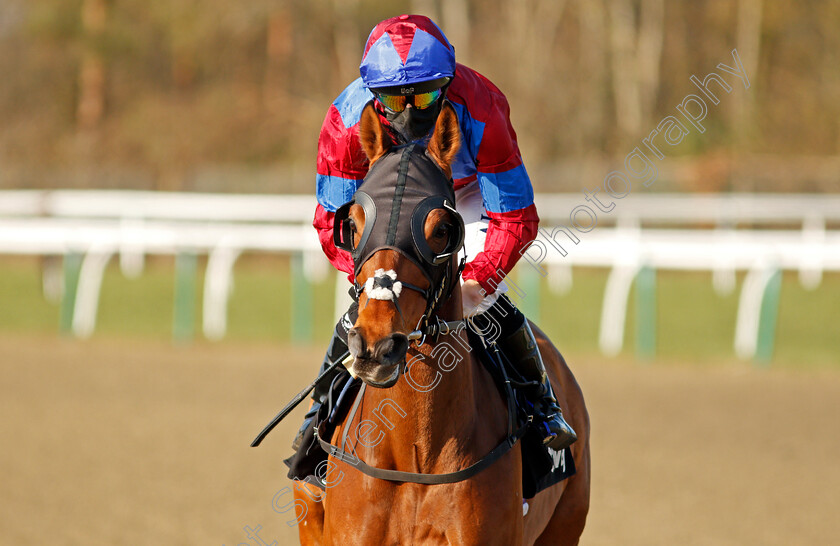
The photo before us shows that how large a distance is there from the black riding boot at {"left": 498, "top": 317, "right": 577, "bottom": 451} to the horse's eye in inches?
32.0

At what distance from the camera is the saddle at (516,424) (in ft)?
10.2

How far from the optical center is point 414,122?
9.25 feet

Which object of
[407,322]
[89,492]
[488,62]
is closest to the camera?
[407,322]

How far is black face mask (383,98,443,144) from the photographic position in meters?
2.81

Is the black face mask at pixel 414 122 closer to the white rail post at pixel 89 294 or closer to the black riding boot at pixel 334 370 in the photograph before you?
the black riding boot at pixel 334 370

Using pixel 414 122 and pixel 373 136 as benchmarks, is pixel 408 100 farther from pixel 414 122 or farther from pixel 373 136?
pixel 373 136

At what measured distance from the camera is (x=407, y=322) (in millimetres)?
2395

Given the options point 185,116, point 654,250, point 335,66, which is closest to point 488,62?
point 335,66

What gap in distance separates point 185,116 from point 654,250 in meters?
20.3

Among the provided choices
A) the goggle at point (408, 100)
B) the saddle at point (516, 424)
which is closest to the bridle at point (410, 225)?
the goggle at point (408, 100)

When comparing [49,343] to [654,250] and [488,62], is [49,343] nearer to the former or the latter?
[654,250]

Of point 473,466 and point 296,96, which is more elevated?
point 296,96

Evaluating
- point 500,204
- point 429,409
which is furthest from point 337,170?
point 429,409

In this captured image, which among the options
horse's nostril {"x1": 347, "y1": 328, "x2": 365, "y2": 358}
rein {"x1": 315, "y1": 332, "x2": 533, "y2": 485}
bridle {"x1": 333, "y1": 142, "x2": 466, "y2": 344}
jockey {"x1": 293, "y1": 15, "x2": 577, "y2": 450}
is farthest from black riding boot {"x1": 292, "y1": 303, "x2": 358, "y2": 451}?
horse's nostril {"x1": 347, "y1": 328, "x2": 365, "y2": 358}
